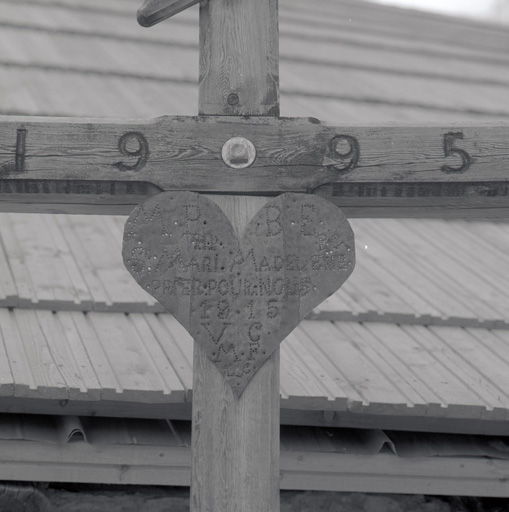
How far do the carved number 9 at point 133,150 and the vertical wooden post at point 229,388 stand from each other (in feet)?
0.67

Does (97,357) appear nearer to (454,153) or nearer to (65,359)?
(65,359)

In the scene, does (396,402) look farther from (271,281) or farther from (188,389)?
(271,281)

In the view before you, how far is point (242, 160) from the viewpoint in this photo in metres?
2.77

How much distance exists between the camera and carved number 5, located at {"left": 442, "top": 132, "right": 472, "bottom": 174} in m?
2.84

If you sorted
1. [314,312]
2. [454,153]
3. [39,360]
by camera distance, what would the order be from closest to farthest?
[454,153]
[39,360]
[314,312]

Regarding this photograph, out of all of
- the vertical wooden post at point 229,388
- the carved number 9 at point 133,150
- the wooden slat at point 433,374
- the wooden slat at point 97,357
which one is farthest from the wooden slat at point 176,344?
the carved number 9 at point 133,150

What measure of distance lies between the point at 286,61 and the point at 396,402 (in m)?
4.16

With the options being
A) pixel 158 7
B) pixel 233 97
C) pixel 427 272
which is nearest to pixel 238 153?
pixel 233 97

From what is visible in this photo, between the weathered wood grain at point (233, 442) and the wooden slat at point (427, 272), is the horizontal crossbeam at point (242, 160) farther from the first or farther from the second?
the wooden slat at point (427, 272)

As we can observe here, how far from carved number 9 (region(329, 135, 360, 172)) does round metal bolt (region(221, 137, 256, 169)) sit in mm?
233

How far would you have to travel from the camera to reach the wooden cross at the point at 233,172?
2.72m

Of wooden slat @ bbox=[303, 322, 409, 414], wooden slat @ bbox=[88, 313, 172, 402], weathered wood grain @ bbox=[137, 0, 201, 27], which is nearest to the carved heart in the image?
weathered wood grain @ bbox=[137, 0, 201, 27]

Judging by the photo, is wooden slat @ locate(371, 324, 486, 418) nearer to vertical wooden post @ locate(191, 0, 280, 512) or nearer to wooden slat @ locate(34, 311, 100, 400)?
vertical wooden post @ locate(191, 0, 280, 512)

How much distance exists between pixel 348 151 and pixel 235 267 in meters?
0.47
